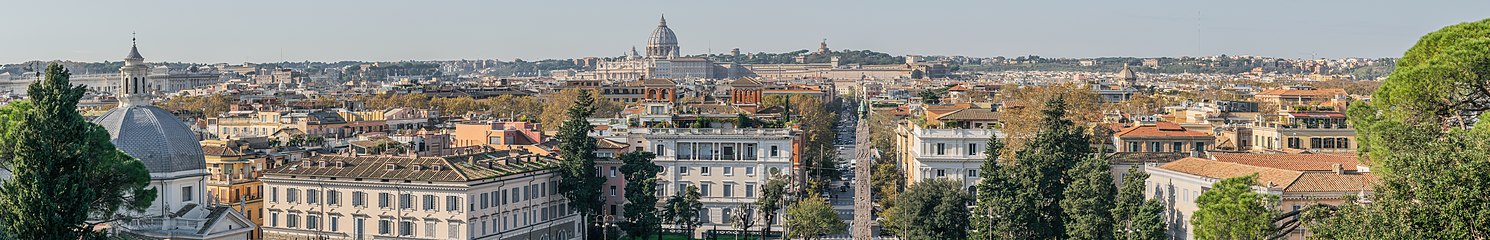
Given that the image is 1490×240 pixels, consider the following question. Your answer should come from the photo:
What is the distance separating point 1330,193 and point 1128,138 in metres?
19.8

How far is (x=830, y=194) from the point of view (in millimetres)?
70875

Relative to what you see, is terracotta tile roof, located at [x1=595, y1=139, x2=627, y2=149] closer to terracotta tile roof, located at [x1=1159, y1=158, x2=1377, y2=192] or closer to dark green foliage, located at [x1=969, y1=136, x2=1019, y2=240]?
dark green foliage, located at [x1=969, y1=136, x2=1019, y2=240]

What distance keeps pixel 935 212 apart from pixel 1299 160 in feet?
27.4

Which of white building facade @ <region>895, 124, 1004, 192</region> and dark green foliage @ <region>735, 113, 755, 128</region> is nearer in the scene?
dark green foliage @ <region>735, 113, 755, 128</region>

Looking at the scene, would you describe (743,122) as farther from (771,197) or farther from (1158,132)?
(1158,132)

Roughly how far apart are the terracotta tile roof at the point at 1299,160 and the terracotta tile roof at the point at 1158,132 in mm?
10181

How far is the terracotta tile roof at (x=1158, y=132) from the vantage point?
187 ft

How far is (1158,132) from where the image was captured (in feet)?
188

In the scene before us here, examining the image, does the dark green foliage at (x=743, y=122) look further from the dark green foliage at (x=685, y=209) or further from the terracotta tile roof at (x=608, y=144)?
the dark green foliage at (x=685, y=209)

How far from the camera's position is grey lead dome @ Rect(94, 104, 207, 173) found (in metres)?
39.9

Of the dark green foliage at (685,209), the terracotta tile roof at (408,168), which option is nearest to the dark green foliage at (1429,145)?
the terracotta tile roof at (408,168)

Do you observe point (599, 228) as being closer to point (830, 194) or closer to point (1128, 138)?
point (1128, 138)

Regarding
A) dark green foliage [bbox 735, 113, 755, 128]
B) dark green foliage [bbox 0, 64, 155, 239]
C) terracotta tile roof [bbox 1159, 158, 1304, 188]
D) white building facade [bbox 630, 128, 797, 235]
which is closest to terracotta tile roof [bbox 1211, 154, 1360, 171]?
terracotta tile roof [bbox 1159, 158, 1304, 188]

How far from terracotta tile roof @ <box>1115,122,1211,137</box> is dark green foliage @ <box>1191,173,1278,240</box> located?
21714 mm
